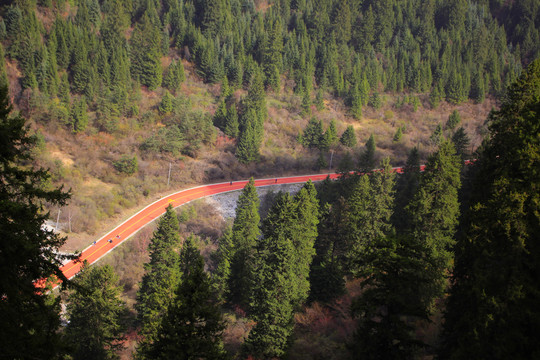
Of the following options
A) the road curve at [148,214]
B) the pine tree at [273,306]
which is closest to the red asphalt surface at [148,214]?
the road curve at [148,214]

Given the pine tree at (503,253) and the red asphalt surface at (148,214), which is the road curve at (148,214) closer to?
the red asphalt surface at (148,214)

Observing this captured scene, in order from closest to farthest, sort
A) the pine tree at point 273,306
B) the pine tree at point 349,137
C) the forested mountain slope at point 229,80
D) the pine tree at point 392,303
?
the pine tree at point 392,303, the pine tree at point 273,306, the forested mountain slope at point 229,80, the pine tree at point 349,137

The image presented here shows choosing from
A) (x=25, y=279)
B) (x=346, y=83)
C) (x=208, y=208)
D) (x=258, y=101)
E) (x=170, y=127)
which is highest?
(x=346, y=83)

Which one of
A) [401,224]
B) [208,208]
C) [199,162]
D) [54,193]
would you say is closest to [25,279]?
[54,193]

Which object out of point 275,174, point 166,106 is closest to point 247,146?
point 275,174

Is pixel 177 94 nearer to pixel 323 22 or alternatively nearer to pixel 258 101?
pixel 258 101
